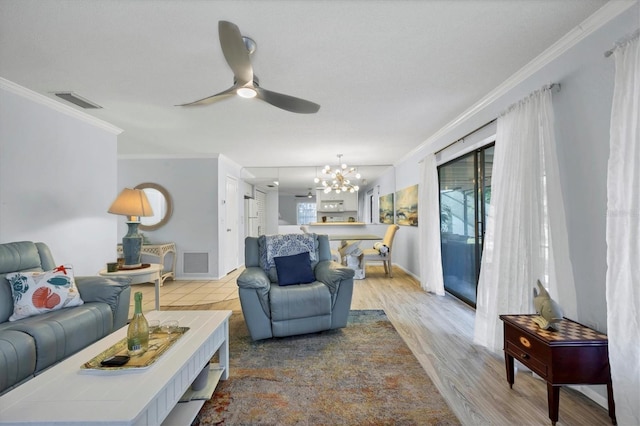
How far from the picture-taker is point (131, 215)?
9.75 feet

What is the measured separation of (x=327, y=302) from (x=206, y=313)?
1083mm

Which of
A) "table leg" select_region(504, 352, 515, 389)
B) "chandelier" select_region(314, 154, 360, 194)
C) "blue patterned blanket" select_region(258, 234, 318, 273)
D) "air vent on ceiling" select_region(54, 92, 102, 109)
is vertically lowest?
"table leg" select_region(504, 352, 515, 389)

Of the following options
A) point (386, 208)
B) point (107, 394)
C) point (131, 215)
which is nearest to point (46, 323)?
point (107, 394)

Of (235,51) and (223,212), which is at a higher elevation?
(235,51)

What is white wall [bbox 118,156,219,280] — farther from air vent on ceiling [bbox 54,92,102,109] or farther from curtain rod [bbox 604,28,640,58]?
curtain rod [bbox 604,28,640,58]

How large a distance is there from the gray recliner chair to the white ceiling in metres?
1.80

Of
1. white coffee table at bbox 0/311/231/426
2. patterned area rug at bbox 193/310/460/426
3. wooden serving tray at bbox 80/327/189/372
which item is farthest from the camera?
patterned area rug at bbox 193/310/460/426

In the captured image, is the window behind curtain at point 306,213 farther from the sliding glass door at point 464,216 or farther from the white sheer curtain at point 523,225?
the white sheer curtain at point 523,225

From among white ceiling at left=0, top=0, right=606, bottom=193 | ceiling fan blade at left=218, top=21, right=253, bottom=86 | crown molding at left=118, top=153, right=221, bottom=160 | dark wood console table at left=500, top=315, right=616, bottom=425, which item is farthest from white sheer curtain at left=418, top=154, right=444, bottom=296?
crown molding at left=118, top=153, right=221, bottom=160

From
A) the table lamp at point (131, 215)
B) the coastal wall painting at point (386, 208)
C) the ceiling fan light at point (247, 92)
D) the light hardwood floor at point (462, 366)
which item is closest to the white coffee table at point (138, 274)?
the table lamp at point (131, 215)

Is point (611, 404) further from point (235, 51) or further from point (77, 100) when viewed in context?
point (77, 100)

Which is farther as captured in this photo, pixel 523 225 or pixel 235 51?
pixel 523 225

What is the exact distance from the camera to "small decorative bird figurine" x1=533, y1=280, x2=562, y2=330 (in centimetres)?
164

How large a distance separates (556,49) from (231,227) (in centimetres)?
551
